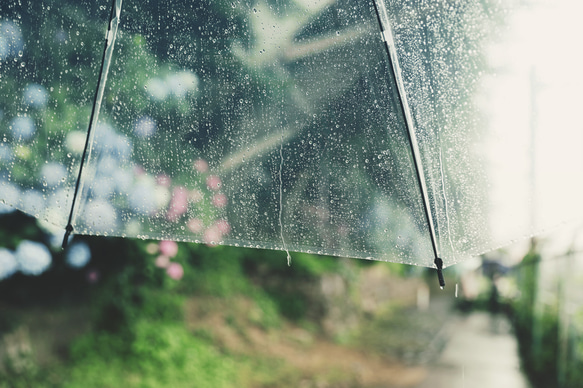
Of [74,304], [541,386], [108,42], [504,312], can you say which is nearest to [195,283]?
[74,304]

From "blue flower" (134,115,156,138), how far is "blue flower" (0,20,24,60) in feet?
1.33

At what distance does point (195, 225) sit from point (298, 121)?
0.47 meters

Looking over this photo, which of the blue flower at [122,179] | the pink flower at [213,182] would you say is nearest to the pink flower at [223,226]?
the pink flower at [213,182]

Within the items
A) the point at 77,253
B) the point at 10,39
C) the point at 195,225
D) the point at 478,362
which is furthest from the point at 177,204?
the point at 478,362

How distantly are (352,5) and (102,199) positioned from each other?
0.98 metres

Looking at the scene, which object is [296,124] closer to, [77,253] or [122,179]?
[122,179]

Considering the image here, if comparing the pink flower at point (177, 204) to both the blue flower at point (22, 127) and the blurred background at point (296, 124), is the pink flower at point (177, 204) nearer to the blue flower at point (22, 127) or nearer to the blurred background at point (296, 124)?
the blurred background at point (296, 124)

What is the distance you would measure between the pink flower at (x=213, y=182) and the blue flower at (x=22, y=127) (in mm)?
557

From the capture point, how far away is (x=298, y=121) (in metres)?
1.35

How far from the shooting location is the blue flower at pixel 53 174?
1352 mm

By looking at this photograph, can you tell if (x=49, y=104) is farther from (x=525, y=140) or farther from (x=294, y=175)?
(x=525, y=140)

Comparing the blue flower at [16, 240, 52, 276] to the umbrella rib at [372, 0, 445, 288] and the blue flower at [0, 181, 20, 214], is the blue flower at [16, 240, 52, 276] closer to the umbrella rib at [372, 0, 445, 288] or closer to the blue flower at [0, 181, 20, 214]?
the blue flower at [0, 181, 20, 214]

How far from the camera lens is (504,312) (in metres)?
12.0

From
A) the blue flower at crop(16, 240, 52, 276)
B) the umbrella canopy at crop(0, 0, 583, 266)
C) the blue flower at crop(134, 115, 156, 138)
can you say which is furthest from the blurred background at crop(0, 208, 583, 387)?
the blue flower at crop(134, 115, 156, 138)
